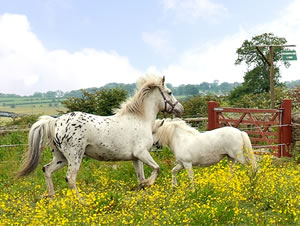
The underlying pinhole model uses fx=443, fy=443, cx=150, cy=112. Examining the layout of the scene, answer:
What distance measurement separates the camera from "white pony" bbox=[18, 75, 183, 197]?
7879mm

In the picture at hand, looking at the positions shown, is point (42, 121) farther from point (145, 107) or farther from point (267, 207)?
point (267, 207)

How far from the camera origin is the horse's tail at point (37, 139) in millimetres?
8094

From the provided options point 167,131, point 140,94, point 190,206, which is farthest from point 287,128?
point 190,206

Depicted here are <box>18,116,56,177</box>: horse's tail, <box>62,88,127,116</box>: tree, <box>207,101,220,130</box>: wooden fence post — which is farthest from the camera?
<box>62,88,127,116</box>: tree

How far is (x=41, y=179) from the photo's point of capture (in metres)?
10.3

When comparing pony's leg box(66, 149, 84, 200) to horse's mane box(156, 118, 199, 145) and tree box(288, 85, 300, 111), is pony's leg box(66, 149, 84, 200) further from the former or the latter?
tree box(288, 85, 300, 111)

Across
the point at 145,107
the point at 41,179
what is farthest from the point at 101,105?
the point at 145,107

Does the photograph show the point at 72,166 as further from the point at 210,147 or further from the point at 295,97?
the point at 295,97

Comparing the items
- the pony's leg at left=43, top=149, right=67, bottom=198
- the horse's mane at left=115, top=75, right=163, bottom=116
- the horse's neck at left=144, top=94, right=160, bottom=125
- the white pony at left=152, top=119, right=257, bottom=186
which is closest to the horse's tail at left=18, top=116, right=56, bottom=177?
the pony's leg at left=43, top=149, right=67, bottom=198

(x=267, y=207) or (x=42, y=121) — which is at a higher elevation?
(x=42, y=121)

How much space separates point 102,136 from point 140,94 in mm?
1215

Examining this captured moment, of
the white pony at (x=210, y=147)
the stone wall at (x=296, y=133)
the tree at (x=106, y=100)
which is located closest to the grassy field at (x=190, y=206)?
the white pony at (x=210, y=147)

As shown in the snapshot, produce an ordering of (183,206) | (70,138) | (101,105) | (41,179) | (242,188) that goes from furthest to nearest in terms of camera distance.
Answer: (101,105) < (41,179) < (70,138) < (242,188) < (183,206)

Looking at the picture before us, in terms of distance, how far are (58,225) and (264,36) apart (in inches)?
1738
